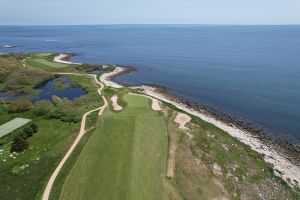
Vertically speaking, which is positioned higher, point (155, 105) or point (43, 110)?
point (43, 110)

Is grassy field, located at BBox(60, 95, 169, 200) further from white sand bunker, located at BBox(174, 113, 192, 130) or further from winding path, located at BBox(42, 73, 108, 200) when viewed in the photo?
white sand bunker, located at BBox(174, 113, 192, 130)

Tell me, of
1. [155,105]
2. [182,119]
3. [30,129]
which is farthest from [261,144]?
[30,129]

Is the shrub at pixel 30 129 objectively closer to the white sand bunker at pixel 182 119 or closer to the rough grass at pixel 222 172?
the rough grass at pixel 222 172

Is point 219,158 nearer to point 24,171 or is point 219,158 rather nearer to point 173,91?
point 24,171

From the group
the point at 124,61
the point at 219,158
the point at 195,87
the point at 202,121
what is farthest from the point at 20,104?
the point at 124,61

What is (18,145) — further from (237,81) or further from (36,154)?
(237,81)

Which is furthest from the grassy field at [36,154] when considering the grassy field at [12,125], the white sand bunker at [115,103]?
the white sand bunker at [115,103]
